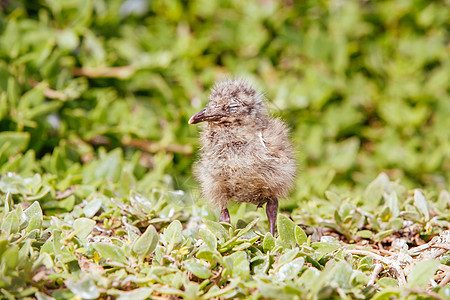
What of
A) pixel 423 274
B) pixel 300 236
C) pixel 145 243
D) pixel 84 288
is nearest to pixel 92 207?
pixel 145 243

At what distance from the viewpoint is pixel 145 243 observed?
1885mm

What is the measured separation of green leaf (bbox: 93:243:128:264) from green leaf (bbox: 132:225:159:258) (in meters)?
0.06

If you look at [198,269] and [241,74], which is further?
[241,74]

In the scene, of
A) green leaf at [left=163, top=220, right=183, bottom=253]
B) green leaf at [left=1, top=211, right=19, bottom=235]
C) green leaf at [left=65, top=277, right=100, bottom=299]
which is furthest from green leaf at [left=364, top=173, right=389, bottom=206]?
green leaf at [left=1, top=211, right=19, bottom=235]

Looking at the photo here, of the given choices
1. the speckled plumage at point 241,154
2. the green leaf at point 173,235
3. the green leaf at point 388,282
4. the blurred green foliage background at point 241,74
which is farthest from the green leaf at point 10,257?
the blurred green foliage background at point 241,74

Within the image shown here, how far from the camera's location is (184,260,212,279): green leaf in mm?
1834

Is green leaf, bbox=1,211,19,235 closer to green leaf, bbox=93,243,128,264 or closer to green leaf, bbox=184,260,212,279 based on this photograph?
green leaf, bbox=93,243,128,264

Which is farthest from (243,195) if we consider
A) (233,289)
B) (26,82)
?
(26,82)

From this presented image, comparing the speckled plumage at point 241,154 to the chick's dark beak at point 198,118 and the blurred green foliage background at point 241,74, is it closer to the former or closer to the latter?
the chick's dark beak at point 198,118

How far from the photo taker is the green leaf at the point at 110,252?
188 cm

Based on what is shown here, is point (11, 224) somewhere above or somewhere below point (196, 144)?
below

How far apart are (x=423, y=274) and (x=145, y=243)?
3.39ft

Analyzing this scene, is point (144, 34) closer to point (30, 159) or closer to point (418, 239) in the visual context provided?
point (30, 159)

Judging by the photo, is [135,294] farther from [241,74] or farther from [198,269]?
[241,74]
